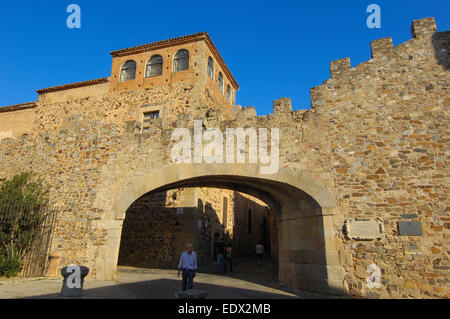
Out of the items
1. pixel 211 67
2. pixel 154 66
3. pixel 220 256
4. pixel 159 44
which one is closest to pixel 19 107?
pixel 154 66

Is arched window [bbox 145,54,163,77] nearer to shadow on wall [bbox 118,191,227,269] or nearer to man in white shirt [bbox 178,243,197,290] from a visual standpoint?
shadow on wall [bbox 118,191,227,269]

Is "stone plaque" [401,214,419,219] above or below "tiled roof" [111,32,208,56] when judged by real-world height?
below

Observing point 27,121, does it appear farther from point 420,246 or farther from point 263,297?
point 420,246

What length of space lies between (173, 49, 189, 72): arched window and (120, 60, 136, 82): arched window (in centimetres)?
246

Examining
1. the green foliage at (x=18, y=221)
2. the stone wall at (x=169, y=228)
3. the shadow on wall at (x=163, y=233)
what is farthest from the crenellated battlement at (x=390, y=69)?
the green foliage at (x=18, y=221)

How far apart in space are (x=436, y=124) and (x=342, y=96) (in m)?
2.08

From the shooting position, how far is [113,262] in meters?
7.88

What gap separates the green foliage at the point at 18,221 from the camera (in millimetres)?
8570

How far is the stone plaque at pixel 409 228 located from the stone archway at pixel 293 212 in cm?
131

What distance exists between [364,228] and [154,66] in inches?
524

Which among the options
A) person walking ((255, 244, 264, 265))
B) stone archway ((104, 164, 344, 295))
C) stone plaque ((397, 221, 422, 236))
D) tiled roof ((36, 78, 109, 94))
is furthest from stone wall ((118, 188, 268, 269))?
stone plaque ((397, 221, 422, 236))

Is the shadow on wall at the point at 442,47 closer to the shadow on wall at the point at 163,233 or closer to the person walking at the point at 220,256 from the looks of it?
the person walking at the point at 220,256

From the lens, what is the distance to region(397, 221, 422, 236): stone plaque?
5848 millimetres

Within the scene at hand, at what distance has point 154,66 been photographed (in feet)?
51.0
